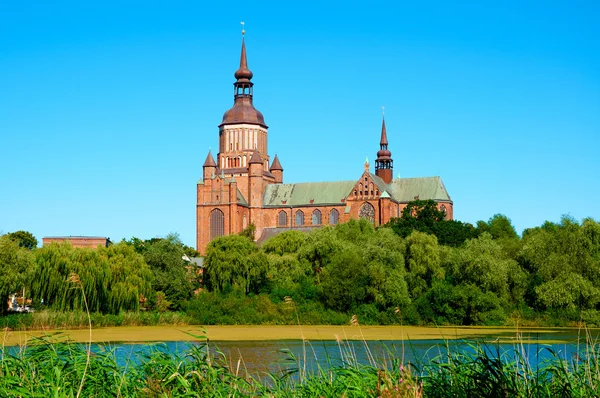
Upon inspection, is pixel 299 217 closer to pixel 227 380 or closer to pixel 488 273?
pixel 488 273

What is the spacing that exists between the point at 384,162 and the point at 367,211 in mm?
10832

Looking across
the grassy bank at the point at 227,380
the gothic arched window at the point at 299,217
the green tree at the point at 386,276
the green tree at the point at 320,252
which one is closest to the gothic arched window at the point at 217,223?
the gothic arched window at the point at 299,217

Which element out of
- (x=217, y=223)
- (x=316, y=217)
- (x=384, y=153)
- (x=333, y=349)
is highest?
(x=384, y=153)

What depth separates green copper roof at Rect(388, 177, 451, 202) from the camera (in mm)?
92438

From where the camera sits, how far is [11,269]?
123 feet

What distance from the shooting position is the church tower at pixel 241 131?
318ft

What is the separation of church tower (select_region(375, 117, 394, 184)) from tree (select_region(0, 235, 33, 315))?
2487 inches

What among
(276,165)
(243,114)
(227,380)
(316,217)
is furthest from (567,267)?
(276,165)

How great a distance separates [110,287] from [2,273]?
5226 mm

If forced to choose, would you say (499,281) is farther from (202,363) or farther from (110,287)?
(202,363)

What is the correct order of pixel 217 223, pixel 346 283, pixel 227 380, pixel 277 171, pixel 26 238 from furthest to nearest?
pixel 277 171, pixel 217 223, pixel 26 238, pixel 346 283, pixel 227 380

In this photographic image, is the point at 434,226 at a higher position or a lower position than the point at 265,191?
lower

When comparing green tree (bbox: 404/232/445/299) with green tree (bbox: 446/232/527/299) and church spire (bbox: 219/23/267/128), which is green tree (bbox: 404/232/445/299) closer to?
green tree (bbox: 446/232/527/299)

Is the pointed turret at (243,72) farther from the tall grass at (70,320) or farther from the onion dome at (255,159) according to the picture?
the tall grass at (70,320)
